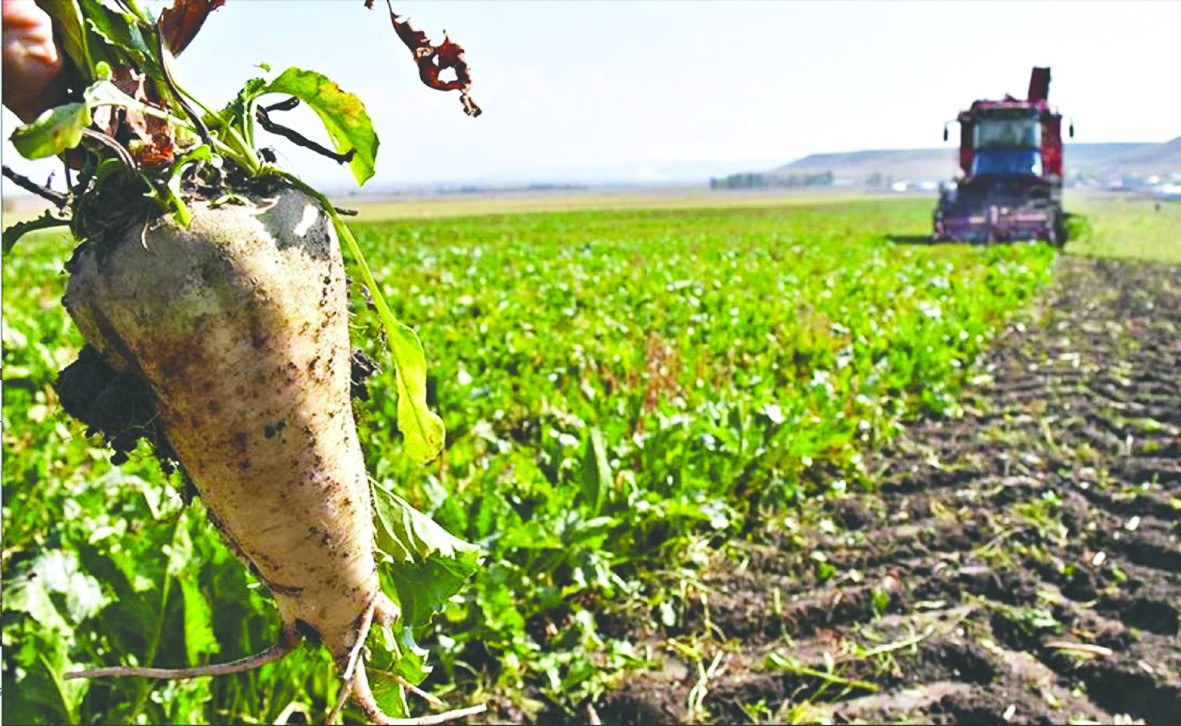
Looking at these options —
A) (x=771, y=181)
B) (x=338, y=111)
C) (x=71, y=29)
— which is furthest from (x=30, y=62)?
(x=771, y=181)

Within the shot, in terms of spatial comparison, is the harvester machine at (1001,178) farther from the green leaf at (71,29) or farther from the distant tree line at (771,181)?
the distant tree line at (771,181)

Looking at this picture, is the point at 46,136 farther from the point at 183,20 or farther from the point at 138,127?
the point at 183,20

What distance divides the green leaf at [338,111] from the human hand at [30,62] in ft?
0.69

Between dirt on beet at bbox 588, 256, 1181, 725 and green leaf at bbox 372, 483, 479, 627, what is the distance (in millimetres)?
1539

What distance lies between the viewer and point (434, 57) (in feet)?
3.97

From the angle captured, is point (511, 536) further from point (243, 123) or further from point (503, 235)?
point (503, 235)

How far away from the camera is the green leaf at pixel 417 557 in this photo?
4.91ft

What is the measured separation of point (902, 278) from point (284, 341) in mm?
11350

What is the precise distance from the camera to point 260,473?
52.7 inches

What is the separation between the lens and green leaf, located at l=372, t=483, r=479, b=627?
4.91ft

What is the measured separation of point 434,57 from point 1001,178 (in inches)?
792

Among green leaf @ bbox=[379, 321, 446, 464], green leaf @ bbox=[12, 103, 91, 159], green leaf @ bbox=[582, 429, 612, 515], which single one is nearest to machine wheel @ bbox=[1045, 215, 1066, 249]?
green leaf @ bbox=[582, 429, 612, 515]

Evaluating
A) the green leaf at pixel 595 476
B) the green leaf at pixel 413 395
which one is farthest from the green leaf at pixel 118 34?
the green leaf at pixel 595 476

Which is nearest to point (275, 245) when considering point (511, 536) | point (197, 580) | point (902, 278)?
point (197, 580)
